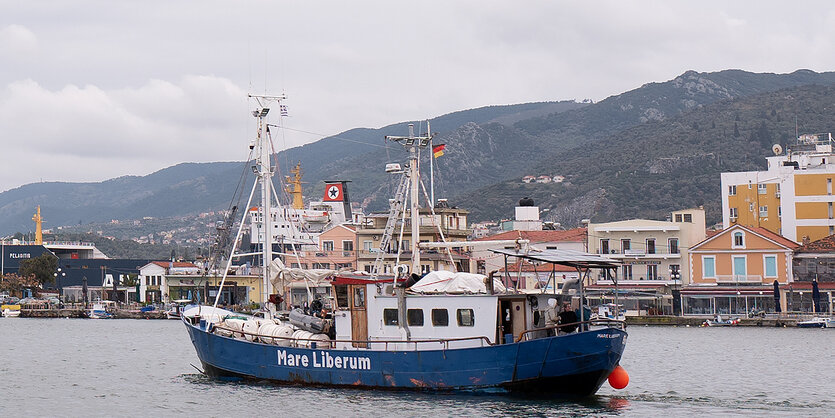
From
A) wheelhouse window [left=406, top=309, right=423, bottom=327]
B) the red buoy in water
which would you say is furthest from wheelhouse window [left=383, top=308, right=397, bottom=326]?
the red buoy in water

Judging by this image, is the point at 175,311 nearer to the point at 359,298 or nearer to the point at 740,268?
the point at 740,268

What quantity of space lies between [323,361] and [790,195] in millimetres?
73579

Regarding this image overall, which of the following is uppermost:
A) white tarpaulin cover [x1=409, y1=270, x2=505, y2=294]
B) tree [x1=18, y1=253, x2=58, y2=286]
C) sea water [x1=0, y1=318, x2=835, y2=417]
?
tree [x1=18, y1=253, x2=58, y2=286]

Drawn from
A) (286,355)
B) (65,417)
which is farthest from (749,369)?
(65,417)

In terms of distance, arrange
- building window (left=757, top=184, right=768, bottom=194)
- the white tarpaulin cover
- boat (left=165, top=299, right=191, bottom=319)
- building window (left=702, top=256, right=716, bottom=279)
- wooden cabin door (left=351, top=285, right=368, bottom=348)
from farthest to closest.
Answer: boat (left=165, top=299, right=191, bottom=319), building window (left=757, top=184, right=768, bottom=194), building window (left=702, top=256, right=716, bottom=279), wooden cabin door (left=351, top=285, right=368, bottom=348), the white tarpaulin cover

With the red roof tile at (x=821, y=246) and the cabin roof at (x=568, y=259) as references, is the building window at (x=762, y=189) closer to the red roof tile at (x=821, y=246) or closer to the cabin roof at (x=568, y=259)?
the red roof tile at (x=821, y=246)

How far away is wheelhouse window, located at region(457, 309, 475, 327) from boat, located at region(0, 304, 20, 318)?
3673 inches

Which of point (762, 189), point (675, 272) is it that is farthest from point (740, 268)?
point (762, 189)

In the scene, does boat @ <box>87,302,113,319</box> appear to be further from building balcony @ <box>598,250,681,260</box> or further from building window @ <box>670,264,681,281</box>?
building window @ <box>670,264,681,281</box>

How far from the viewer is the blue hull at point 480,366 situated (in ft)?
118

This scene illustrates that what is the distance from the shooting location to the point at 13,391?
44.7 m

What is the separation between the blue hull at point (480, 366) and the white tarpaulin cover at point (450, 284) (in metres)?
2.21

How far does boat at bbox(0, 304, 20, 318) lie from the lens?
120 m

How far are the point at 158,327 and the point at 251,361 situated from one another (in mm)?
57125
